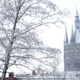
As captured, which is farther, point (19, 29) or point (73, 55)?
point (73, 55)

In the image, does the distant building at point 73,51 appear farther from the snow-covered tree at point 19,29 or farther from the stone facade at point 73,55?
the snow-covered tree at point 19,29

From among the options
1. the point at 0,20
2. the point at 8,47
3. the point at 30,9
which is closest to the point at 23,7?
the point at 30,9

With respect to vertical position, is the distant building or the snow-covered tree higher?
the distant building

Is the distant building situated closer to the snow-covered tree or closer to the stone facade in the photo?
the stone facade

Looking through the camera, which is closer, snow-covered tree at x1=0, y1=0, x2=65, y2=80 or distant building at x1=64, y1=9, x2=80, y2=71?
snow-covered tree at x1=0, y1=0, x2=65, y2=80

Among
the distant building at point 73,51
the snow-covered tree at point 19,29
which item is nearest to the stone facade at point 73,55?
the distant building at point 73,51

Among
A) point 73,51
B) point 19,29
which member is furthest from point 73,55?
point 19,29

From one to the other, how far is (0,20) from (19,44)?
0.95 m

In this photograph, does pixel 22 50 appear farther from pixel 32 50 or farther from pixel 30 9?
pixel 30 9

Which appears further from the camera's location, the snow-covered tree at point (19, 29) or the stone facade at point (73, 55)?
the stone facade at point (73, 55)

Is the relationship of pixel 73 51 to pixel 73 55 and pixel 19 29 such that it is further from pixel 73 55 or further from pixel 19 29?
pixel 19 29

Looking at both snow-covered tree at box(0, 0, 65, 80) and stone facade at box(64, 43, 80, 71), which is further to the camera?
stone facade at box(64, 43, 80, 71)

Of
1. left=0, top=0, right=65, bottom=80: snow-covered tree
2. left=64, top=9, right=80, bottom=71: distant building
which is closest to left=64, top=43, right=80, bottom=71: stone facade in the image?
left=64, top=9, right=80, bottom=71: distant building

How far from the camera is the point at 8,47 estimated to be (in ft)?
28.2
